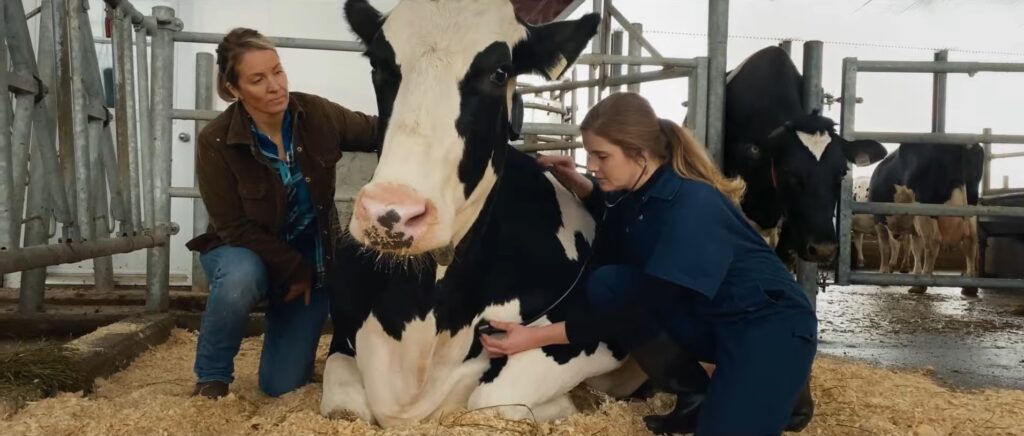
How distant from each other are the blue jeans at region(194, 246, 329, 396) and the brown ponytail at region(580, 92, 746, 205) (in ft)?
4.27

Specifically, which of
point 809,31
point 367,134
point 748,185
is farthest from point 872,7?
point 367,134

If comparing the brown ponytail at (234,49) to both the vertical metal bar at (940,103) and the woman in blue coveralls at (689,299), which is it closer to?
the woman in blue coveralls at (689,299)

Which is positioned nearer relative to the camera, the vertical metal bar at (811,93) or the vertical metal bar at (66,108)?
the vertical metal bar at (66,108)

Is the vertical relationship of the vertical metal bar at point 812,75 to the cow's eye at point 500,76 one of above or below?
above

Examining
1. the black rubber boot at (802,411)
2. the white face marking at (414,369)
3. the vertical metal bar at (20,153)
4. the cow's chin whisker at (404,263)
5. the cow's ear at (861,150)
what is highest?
the cow's ear at (861,150)

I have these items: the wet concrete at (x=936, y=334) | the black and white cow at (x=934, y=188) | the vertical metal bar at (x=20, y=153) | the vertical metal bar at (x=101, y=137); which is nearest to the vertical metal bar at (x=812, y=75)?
the wet concrete at (x=936, y=334)

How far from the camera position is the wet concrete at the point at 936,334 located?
13.0 ft

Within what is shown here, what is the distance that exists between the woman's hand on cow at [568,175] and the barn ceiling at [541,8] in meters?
5.14

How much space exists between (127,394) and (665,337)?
1.94m

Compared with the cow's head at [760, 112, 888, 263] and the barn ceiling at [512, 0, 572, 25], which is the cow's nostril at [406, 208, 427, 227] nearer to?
the cow's head at [760, 112, 888, 263]

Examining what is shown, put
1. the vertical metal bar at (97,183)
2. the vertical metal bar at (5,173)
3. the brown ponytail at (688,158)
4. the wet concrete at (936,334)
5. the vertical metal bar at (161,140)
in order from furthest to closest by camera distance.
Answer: the vertical metal bar at (161,140), the wet concrete at (936,334), the vertical metal bar at (97,183), the vertical metal bar at (5,173), the brown ponytail at (688,158)

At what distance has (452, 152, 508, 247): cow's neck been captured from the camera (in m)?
2.42

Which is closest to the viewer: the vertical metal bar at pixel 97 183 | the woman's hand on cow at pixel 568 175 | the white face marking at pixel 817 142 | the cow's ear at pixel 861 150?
the woman's hand on cow at pixel 568 175

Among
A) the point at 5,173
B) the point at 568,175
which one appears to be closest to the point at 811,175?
the point at 568,175
